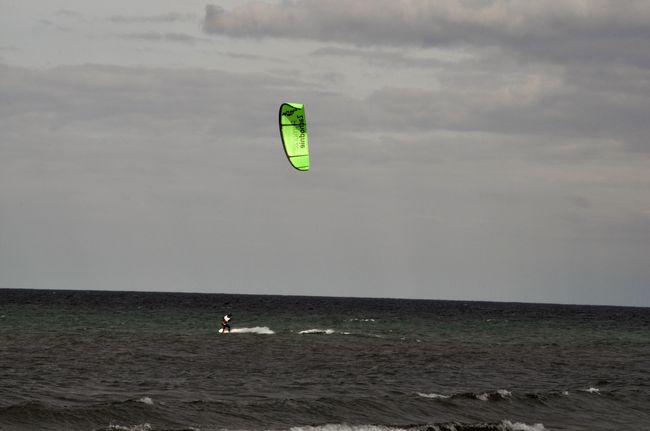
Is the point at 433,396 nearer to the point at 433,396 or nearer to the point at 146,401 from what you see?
the point at 433,396

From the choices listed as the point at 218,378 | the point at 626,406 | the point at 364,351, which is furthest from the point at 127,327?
the point at 626,406

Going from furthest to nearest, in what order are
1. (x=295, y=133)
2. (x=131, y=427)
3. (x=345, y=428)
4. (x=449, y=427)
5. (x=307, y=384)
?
(x=307, y=384) < (x=449, y=427) < (x=345, y=428) < (x=295, y=133) < (x=131, y=427)

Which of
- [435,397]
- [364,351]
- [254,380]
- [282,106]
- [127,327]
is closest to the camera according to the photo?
[282,106]

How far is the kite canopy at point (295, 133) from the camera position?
21.1 m

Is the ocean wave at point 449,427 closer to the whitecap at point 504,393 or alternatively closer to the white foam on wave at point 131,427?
the whitecap at point 504,393

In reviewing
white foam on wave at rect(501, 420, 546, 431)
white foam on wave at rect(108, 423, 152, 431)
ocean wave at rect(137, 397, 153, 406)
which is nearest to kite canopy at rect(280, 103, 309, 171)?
white foam on wave at rect(108, 423, 152, 431)

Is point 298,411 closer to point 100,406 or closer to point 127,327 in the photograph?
point 100,406

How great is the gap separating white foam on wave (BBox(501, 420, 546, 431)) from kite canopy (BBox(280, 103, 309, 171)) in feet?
26.9

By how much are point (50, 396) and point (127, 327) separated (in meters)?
30.0

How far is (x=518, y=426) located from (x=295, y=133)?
29.9ft

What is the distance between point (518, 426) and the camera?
76.3ft

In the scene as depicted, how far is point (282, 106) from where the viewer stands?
2142 centimetres

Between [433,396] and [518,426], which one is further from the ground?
[433,396]

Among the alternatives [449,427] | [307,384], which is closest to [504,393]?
[449,427]
